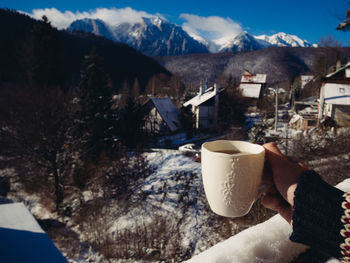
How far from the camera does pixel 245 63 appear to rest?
8031 cm

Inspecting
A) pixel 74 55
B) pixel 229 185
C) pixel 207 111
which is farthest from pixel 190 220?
pixel 74 55

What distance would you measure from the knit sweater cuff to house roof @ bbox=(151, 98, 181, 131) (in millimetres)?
20356

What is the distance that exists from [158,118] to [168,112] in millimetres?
1542

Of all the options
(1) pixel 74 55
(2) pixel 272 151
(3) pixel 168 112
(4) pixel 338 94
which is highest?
(1) pixel 74 55

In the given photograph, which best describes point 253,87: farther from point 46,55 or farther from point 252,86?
point 46,55

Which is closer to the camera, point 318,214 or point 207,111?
point 318,214

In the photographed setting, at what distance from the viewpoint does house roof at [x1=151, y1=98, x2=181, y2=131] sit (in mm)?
21406

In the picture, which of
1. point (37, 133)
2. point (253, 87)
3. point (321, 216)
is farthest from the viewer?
point (253, 87)

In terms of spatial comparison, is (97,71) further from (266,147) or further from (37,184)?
(266,147)

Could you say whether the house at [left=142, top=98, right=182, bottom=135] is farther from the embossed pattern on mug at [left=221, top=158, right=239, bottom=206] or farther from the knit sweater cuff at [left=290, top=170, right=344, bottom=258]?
the knit sweater cuff at [left=290, top=170, right=344, bottom=258]

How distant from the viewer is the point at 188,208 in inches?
368

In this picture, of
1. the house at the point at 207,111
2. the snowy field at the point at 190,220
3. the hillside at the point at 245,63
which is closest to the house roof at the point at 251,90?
the house at the point at 207,111

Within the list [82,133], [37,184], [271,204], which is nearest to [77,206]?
[37,184]

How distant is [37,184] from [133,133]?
667 cm
